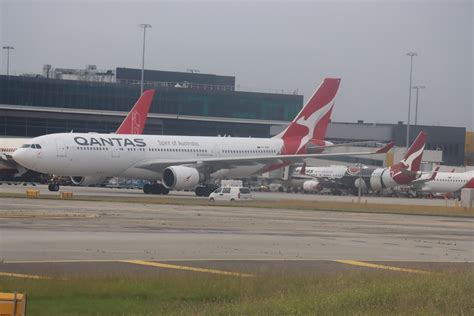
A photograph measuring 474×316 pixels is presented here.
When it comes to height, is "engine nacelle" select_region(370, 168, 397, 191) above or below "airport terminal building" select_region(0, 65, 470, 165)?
below

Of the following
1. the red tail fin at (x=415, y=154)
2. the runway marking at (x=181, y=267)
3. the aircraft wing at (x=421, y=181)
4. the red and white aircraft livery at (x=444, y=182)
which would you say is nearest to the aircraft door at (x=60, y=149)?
the red tail fin at (x=415, y=154)

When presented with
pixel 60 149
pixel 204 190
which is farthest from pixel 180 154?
pixel 60 149

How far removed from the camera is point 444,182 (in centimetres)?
8800

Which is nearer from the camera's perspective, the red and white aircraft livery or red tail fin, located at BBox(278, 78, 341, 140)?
red tail fin, located at BBox(278, 78, 341, 140)

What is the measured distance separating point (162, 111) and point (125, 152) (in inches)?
2442

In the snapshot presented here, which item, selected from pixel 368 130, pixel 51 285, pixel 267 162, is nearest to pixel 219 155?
pixel 267 162

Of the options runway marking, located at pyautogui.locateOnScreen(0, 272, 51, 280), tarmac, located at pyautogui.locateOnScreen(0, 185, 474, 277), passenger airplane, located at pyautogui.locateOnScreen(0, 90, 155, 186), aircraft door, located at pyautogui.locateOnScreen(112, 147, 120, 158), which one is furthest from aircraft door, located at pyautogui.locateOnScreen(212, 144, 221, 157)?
runway marking, located at pyautogui.locateOnScreen(0, 272, 51, 280)

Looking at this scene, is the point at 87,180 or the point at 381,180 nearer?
the point at 87,180

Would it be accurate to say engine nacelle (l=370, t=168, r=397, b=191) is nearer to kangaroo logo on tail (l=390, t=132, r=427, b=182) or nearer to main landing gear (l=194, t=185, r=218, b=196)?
kangaroo logo on tail (l=390, t=132, r=427, b=182)

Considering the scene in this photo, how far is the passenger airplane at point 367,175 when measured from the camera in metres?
83.1

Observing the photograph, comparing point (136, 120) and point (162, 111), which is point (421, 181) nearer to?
point (136, 120)

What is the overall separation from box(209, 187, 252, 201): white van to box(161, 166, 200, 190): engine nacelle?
1490 millimetres

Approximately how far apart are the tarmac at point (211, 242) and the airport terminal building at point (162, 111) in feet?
246

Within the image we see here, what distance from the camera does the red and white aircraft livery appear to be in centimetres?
8769
